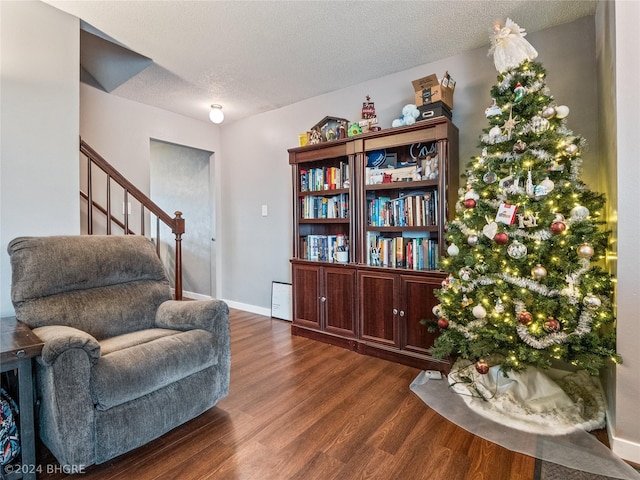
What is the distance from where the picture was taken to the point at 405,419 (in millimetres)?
1779

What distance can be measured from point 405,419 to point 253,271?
8.75 ft

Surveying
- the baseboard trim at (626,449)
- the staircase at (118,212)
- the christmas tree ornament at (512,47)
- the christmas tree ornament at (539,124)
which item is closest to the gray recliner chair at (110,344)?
the staircase at (118,212)

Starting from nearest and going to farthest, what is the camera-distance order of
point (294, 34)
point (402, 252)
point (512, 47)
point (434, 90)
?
point (512, 47) → point (294, 34) → point (434, 90) → point (402, 252)

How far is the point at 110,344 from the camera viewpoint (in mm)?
1667

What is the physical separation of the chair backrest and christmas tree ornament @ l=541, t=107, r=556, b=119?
2.52 meters

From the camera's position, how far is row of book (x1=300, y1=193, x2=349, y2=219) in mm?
2980

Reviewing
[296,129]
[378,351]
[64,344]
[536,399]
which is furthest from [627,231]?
A: [296,129]

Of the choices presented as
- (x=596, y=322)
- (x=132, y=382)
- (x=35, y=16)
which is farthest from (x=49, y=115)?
(x=596, y=322)

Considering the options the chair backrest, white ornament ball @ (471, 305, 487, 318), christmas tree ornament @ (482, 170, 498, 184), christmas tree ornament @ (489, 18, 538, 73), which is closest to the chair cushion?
the chair backrest

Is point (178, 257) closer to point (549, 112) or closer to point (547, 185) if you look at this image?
point (547, 185)

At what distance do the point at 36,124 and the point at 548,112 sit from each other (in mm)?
3067

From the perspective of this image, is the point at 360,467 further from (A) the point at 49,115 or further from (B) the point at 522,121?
(A) the point at 49,115

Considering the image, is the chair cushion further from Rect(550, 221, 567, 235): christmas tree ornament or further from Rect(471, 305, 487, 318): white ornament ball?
Rect(550, 221, 567, 235): christmas tree ornament

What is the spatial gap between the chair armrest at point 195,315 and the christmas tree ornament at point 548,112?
2.07 metres
